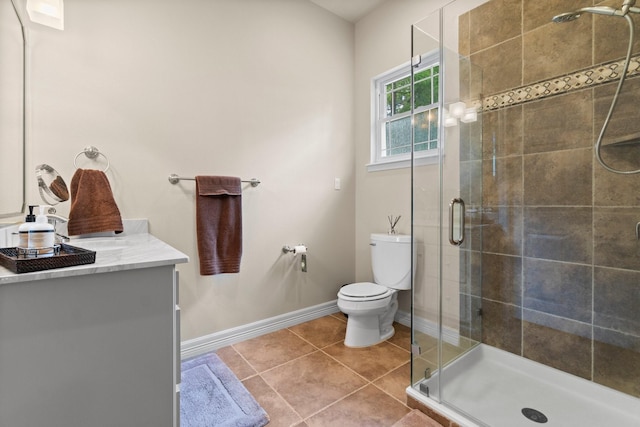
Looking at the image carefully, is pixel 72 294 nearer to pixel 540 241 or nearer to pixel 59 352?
pixel 59 352

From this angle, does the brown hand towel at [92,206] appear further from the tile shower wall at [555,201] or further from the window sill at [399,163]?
the tile shower wall at [555,201]

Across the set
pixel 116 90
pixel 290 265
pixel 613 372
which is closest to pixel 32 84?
pixel 116 90

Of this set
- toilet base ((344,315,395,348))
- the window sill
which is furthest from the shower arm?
toilet base ((344,315,395,348))

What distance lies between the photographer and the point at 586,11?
4.67 ft


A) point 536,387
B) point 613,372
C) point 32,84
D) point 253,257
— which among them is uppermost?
point 32,84

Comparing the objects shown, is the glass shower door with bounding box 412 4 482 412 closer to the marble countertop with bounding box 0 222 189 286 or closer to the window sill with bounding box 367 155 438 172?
the window sill with bounding box 367 155 438 172

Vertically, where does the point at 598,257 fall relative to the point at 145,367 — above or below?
above

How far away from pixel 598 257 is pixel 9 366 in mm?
2256

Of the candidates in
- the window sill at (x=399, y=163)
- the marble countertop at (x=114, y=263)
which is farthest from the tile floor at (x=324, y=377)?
the window sill at (x=399, y=163)

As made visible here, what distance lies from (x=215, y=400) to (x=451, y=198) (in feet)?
5.50

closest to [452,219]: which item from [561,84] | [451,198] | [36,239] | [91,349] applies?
[451,198]

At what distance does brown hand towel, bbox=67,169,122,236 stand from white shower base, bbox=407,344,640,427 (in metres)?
1.75

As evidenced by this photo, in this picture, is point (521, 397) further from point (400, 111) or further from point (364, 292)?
point (400, 111)

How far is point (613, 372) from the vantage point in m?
1.40
